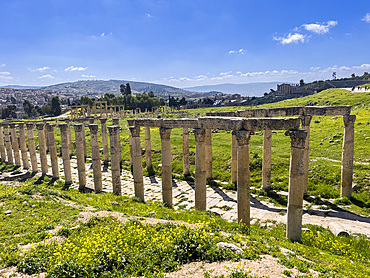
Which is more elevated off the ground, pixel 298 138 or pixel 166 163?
pixel 298 138

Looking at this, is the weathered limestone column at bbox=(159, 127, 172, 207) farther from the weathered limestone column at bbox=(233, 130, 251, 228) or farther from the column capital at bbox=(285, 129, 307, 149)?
the column capital at bbox=(285, 129, 307, 149)

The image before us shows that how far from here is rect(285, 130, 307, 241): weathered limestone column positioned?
36.4ft

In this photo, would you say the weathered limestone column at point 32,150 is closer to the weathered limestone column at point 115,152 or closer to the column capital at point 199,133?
the weathered limestone column at point 115,152

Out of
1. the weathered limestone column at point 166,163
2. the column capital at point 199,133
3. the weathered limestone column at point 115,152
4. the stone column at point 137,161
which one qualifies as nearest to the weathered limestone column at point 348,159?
the column capital at point 199,133

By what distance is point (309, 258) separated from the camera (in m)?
8.77

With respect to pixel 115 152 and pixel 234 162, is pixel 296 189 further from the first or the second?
pixel 115 152

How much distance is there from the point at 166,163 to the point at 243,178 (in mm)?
5571

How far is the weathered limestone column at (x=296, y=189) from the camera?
437 inches

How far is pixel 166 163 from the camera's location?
1614 centimetres

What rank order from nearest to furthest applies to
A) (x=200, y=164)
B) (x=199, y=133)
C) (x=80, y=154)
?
(x=199, y=133) → (x=200, y=164) → (x=80, y=154)

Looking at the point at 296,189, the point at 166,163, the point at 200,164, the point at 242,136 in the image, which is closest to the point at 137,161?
the point at 166,163

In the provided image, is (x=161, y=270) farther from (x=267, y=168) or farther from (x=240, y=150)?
(x=267, y=168)

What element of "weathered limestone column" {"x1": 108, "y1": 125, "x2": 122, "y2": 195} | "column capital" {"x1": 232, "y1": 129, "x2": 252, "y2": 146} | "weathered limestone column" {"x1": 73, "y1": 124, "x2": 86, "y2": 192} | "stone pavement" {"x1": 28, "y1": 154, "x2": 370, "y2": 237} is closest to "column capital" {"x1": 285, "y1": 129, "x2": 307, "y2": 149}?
"column capital" {"x1": 232, "y1": 129, "x2": 252, "y2": 146}

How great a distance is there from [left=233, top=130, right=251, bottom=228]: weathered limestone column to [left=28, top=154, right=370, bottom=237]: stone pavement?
208 cm
